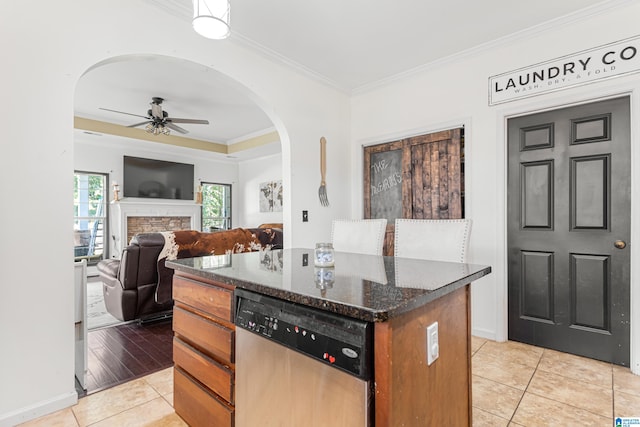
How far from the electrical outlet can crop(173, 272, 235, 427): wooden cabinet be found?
0.74 m

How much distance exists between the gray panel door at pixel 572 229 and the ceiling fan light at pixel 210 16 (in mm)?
2507

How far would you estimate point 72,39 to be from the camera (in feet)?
6.25

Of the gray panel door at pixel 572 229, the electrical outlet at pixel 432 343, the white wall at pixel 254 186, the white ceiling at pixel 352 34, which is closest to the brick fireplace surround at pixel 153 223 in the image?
the white wall at pixel 254 186

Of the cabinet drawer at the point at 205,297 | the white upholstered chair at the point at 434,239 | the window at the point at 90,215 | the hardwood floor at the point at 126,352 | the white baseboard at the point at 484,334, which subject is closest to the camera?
the cabinet drawer at the point at 205,297

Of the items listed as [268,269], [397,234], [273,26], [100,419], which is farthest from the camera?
[273,26]

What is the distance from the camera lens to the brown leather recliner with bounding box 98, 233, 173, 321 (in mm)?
2941

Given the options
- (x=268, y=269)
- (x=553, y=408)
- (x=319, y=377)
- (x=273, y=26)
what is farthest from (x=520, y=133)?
(x=319, y=377)

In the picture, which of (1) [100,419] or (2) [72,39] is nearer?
(1) [100,419]

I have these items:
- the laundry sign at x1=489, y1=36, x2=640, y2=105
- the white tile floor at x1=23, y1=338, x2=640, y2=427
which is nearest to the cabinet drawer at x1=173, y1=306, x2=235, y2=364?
the white tile floor at x1=23, y1=338, x2=640, y2=427

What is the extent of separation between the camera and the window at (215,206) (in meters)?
7.50

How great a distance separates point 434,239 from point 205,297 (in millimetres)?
1335

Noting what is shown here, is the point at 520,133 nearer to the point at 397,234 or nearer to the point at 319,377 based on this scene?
the point at 397,234

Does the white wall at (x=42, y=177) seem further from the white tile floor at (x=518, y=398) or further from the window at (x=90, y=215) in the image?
the window at (x=90, y=215)

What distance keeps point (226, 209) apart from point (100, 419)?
6.40 m
